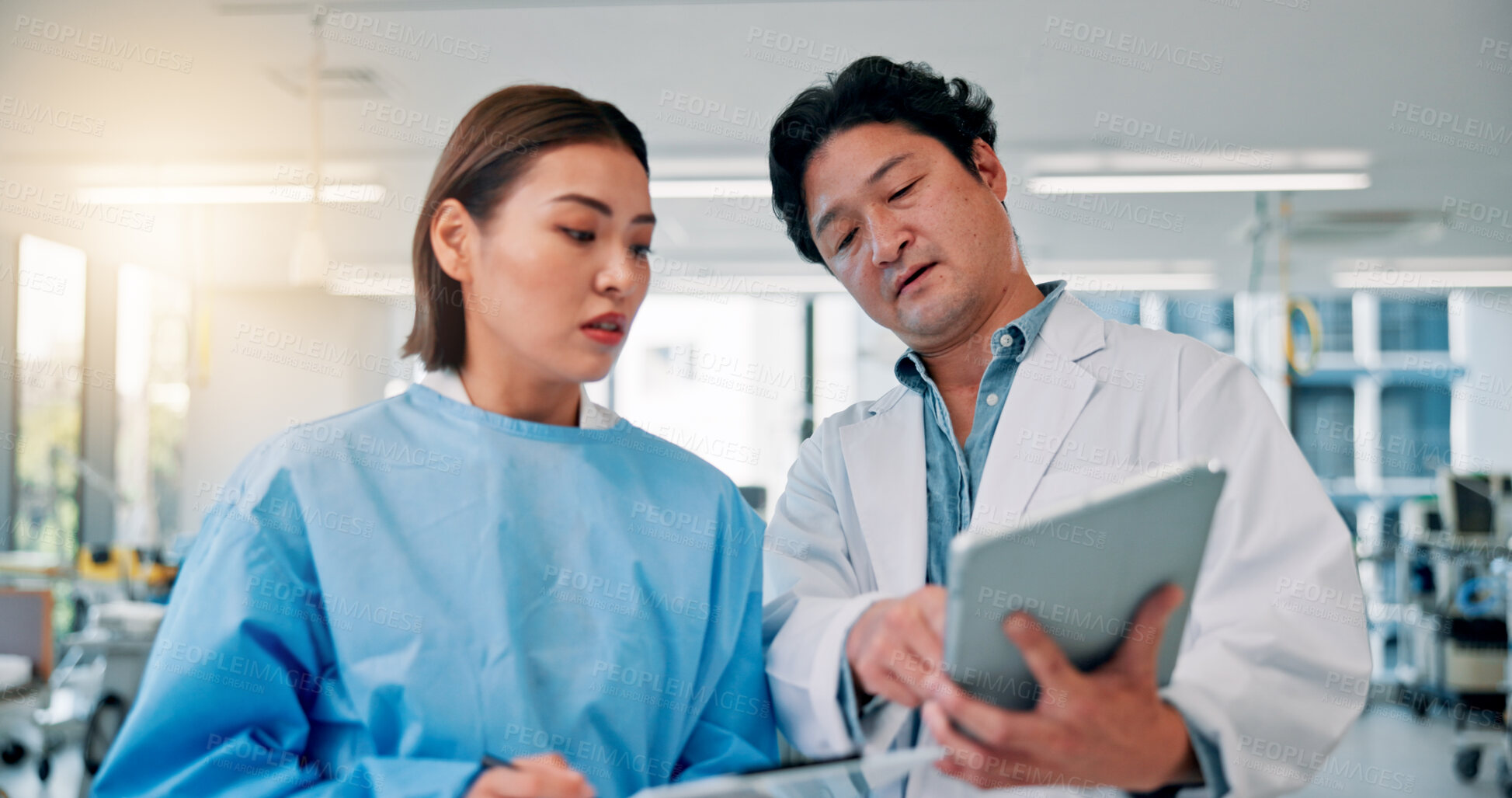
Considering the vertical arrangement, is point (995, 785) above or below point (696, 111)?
below

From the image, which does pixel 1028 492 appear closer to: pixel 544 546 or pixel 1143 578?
pixel 1143 578

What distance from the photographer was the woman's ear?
1.19 metres

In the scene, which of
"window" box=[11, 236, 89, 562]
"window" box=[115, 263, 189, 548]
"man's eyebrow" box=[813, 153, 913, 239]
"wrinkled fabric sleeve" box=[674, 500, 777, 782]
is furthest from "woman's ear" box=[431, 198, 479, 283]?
"window" box=[115, 263, 189, 548]

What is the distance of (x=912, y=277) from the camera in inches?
58.6

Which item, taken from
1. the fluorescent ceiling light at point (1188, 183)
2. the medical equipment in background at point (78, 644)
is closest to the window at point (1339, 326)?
the fluorescent ceiling light at point (1188, 183)

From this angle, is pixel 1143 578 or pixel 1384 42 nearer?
pixel 1143 578

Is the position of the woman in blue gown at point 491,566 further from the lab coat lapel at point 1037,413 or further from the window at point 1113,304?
the window at point 1113,304

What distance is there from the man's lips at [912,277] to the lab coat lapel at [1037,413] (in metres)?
0.20

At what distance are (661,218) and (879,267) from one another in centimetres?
540

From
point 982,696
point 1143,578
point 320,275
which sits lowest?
point 982,696

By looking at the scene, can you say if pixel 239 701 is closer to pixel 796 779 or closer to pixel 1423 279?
pixel 796 779

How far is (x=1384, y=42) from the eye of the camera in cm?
412

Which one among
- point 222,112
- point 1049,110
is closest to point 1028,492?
point 1049,110

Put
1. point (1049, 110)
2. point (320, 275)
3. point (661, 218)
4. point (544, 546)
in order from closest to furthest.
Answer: point (544, 546) < point (320, 275) < point (1049, 110) < point (661, 218)
